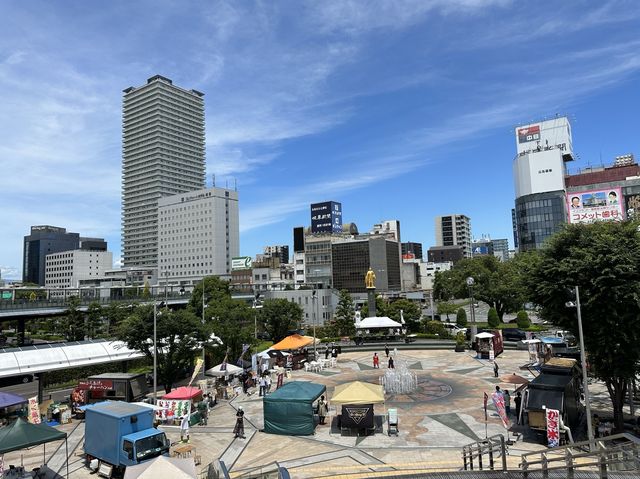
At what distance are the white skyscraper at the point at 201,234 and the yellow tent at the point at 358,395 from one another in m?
163

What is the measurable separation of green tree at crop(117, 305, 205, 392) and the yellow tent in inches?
463

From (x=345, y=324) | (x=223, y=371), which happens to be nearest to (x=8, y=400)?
(x=223, y=371)

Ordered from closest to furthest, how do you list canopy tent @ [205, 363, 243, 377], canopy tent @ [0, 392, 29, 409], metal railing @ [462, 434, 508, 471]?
1. metal railing @ [462, 434, 508, 471]
2. canopy tent @ [0, 392, 29, 409]
3. canopy tent @ [205, 363, 243, 377]

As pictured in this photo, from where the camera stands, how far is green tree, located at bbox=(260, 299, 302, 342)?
2047 inches

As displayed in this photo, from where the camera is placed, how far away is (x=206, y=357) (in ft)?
129

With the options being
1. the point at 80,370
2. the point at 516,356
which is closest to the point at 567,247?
the point at 516,356

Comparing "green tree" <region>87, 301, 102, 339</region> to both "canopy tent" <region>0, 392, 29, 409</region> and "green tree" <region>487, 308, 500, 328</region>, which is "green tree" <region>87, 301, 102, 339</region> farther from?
"green tree" <region>487, 308, 500, 328</region>

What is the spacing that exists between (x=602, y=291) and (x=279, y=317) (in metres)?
36.8

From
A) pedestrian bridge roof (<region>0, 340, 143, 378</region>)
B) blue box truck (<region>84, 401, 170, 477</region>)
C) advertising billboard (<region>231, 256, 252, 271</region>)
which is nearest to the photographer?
blue box truck (<region>84, 401, 170, 477</region>)

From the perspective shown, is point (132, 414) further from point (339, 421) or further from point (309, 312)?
point (309, 312)

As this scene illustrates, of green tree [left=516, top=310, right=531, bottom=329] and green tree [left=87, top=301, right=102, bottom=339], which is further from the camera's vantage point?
green tree [left=516, top=310, right=531, bottom=329]

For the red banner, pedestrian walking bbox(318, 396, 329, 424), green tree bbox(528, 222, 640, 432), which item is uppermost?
green tree bbox(528, 222, 640, 432)

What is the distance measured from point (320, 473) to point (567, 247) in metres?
15.3

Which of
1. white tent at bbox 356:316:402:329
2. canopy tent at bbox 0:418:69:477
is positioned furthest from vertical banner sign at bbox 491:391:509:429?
white tent at bbox 356:316:402:329
